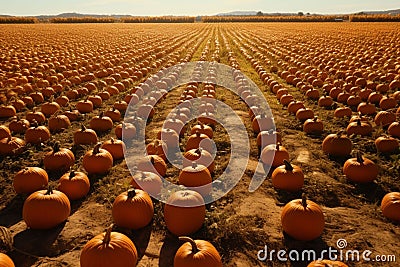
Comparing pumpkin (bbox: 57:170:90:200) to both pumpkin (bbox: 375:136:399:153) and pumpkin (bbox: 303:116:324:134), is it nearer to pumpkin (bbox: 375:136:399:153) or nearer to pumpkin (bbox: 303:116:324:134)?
pumpkin (bbox: 303:116:324:134)

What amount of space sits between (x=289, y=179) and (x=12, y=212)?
13.9ft

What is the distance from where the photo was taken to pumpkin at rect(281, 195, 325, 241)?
13.3 feet

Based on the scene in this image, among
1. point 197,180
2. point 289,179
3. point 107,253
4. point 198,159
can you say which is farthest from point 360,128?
point 107,253

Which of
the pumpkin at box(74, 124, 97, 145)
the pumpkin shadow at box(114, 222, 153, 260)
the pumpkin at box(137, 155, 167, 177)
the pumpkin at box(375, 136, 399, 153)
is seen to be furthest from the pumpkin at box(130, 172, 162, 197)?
the pumpkin at box(375, 136, 399, 153)

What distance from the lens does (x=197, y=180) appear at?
16.9ft

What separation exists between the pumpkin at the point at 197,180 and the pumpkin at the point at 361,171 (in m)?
2.42

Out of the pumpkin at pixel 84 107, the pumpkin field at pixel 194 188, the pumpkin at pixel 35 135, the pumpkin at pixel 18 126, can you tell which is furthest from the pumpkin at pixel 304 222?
the pumpkin at pixel 84 107

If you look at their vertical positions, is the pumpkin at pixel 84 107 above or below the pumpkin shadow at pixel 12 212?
above

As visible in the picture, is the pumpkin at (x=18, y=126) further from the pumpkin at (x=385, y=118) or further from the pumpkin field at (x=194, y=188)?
the pumpkin at (x=385, y=118)

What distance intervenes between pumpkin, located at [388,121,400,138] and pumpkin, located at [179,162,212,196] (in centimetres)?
466

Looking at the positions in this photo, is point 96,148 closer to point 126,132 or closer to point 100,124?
point 126,132

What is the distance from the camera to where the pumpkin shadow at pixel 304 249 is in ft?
12.5

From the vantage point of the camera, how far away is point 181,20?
104 m

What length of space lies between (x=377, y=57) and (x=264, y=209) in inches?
648
